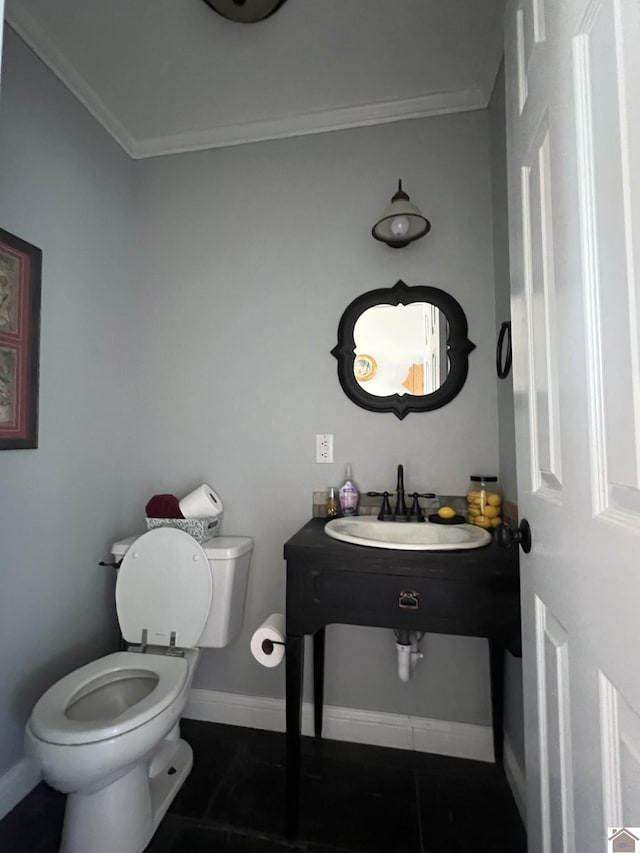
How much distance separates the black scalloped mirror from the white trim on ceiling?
0.73 meters

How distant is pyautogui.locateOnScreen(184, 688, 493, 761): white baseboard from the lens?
Result: 149 centimetres

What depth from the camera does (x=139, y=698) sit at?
1321mm

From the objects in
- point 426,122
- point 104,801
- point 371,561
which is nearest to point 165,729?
point 104,801

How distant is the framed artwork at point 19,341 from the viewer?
1290mm

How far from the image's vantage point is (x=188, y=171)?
187 centimetres

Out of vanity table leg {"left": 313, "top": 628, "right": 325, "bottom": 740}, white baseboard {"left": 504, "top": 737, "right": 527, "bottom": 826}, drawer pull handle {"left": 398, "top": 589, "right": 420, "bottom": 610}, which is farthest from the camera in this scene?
vanity table leg {"left": 313, "top": 628, "right": 325, "bottom": 740}

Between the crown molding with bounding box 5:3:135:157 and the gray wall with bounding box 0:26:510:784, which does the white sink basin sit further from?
the crown molding with bounding box 5:3:135:157

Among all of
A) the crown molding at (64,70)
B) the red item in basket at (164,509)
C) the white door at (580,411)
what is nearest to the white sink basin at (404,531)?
the white door at (580,411)

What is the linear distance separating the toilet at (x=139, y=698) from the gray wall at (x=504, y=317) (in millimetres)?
1022

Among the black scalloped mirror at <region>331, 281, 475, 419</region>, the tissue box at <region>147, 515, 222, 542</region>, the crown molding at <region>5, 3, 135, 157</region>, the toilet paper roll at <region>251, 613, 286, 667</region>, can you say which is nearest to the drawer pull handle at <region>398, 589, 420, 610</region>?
the toilet paper roll at <region>251, 613, 286, 667</region>

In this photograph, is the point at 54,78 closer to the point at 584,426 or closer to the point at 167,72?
the point at 167,72

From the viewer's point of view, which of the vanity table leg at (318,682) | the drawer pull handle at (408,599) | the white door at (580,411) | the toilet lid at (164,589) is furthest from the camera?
the vanity table leg at (318,682)

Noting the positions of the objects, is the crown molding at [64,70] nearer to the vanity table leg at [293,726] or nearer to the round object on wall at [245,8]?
the round object on wall at [245,8]

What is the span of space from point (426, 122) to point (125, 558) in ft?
6.99
